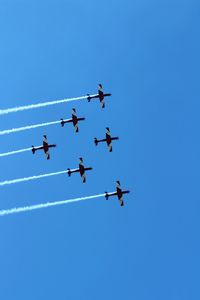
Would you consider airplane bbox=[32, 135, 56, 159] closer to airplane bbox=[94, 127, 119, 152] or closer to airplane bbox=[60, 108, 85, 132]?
airplane bbox=[60, 108, 85, 132]

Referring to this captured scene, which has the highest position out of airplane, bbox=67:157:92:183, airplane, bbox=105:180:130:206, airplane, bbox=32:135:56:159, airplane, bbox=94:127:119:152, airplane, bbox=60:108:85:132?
airplane, bbox=60:108:85:132

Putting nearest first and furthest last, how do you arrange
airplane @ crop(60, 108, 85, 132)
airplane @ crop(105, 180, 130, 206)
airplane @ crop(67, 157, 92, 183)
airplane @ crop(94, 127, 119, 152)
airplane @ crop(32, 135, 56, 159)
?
airplane @ crop(32, 135, 56, 159) → airplane @ crop(67, 157, 92, 183) → airplane @ crop(105, 180, 130, 206) → airplane @ crop(60, 108, 85, 132) → airplane @ crop(94, 127, 119, 152)

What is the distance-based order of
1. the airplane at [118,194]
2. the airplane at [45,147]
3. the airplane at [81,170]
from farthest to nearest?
the airplane at [118,194], the airplane at [81,170], the airplane at [45,147]

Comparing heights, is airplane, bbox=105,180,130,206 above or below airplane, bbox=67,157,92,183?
below

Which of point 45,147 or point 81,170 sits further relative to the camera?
point 81,170

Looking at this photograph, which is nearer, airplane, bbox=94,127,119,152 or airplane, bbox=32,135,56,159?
airplane, bbox=32,135,56,159

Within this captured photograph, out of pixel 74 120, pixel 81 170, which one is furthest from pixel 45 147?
pixel 74 120

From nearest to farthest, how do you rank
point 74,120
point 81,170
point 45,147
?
point 45,147 < point 81,170 < point 74,120

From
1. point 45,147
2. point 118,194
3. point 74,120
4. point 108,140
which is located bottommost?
point 118,194

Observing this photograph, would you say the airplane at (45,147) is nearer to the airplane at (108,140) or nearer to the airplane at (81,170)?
the airplane at (81,170)

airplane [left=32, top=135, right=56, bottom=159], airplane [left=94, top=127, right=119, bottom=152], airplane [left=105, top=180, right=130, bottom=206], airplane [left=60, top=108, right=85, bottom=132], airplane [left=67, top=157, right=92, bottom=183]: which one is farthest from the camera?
airplane [left=94, top=127, right=119, bottom=152]

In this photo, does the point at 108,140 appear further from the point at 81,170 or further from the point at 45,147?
the point at 45,147

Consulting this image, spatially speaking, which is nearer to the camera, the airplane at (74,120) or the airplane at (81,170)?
the airplane at (81,170)

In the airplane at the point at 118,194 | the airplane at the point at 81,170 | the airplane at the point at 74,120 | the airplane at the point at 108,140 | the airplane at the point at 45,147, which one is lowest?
the airplane at the point at 118,194
